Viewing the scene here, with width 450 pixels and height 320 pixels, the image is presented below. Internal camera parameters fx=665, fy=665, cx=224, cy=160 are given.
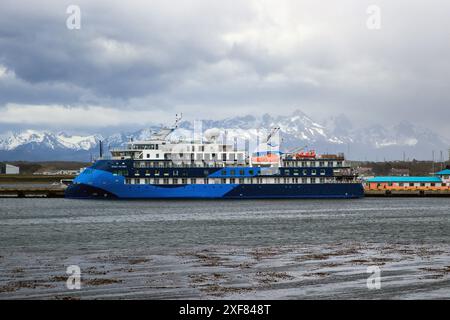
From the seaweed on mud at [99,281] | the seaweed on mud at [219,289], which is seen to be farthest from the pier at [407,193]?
the seaweed on mud at [99,281]

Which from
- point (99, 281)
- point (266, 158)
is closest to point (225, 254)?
point (99, 281)

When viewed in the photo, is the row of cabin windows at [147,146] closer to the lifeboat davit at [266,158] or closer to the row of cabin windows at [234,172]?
the row of cabin windows at [234,172]

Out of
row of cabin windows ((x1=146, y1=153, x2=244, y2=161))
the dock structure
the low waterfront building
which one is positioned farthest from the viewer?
the low waterfront building

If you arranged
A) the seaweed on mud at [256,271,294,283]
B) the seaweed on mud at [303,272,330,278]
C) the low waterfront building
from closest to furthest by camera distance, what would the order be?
1. the seaweed on mud at [256,271,294,283]
2. the seaweed on mud at [303,272,330,278]
3. the low waterfront building

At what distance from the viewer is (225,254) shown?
116 ft

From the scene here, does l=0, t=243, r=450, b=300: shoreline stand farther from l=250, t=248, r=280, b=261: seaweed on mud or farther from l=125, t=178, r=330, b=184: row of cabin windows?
l=125, t=178, r=330, b=184: row of cabin windows

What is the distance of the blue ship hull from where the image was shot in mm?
86750

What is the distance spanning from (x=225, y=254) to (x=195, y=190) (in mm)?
53874

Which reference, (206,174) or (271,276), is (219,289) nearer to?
(271,276)

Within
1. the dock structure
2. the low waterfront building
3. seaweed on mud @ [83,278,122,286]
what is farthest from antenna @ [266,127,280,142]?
seaweed on mud @ [83,278,122,286]

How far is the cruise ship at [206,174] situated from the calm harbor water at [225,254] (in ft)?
73.7

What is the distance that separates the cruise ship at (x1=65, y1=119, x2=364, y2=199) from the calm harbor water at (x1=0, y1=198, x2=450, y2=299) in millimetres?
22472
